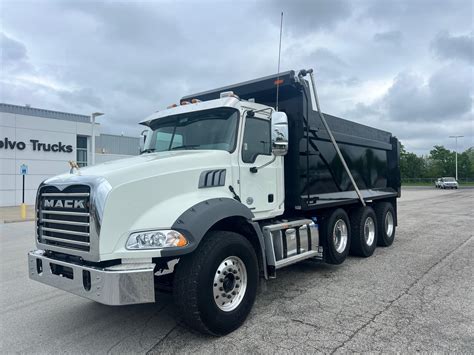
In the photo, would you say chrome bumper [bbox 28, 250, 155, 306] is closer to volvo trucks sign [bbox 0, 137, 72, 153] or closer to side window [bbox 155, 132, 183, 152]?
side window [bbox 155, 132, 183, 152]

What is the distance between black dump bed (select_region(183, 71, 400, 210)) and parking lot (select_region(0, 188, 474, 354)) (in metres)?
1.41

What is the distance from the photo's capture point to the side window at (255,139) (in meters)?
4.92

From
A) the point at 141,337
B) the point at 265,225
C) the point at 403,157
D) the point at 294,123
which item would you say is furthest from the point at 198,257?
the point at 403,157

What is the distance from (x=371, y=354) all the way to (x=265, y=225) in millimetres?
2252

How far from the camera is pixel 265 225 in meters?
5.30

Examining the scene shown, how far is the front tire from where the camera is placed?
3.66 meters

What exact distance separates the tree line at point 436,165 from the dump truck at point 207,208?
221 ft

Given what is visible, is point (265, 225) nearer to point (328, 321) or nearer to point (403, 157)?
point (328, 321)

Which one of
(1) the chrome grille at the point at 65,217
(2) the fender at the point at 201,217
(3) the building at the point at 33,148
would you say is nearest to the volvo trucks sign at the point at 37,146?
(3) the building at the point at 33,148

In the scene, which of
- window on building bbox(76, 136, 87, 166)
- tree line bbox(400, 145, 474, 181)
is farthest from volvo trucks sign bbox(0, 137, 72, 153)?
tree line bbox(400, 145, 474, 181)

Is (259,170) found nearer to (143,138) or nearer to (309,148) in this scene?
(309,148)

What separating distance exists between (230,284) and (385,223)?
19.3ft

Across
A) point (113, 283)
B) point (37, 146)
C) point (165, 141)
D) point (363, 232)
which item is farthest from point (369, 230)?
point (37, 146)

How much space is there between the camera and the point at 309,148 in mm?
6082
